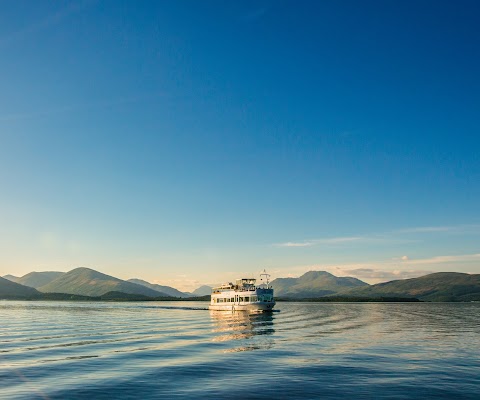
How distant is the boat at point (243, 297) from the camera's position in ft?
503

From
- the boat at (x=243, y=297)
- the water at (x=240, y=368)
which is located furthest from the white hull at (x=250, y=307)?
the water at (x=240, y=368)

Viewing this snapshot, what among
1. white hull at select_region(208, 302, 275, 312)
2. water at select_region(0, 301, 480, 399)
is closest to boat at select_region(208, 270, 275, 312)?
white hull at select_region(208, 302, 275, 312)

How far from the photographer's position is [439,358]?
155ft

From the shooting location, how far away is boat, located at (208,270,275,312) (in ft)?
503

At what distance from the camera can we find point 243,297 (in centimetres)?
15962

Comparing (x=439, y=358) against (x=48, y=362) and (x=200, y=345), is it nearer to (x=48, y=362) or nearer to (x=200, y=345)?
(x=200, y=345)

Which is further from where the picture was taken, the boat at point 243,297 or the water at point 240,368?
the boat at point 243,297

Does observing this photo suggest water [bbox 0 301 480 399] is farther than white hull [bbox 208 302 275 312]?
No

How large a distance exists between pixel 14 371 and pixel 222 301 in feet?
450

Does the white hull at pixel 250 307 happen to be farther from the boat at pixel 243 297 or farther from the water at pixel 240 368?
the water at pixel 240 368

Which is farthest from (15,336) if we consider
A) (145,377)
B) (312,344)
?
(312,344)

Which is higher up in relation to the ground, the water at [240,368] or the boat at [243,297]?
the boat at [243,297]

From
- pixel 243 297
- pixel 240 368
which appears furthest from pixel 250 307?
pixel 240 368

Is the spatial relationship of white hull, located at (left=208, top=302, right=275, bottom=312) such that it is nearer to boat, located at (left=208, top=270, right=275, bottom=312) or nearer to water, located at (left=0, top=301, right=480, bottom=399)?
boat, located at (left=208, top=270, right=275, bottom=312)
